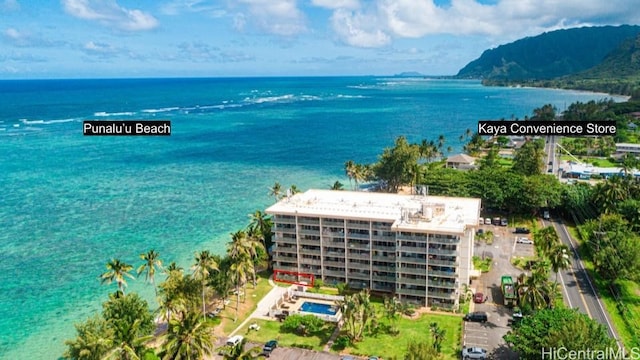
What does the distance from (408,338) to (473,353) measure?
24.0 feet

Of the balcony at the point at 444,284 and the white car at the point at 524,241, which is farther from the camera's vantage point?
the white car at the point at 524,241

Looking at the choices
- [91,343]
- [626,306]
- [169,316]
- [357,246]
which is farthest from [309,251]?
[626,306]

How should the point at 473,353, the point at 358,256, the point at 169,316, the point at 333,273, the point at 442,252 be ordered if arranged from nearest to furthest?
the point at 473,353
the point at 169,316
the point at 442,252
the point at 358,256
the point at 333,273

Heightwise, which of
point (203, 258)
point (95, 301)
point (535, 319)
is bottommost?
point (95, 301)

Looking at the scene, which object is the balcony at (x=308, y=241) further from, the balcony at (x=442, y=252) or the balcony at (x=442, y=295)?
the balcony at (x=442, y=295)

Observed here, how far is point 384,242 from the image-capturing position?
6619 centimetres

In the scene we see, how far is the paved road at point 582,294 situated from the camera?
192 feet

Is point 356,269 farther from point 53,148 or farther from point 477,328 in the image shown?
point 53,148

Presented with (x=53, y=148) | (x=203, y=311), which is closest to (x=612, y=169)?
(x=203, y=311)

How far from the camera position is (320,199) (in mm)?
76000

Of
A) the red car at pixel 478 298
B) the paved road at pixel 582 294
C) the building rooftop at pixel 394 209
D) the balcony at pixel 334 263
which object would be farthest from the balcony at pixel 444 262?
the paved road at pixel 582 294

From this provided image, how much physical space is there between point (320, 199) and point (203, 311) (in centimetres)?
2451

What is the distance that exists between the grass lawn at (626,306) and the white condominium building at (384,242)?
16890mm

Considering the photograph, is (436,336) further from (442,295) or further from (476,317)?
(442,295)
